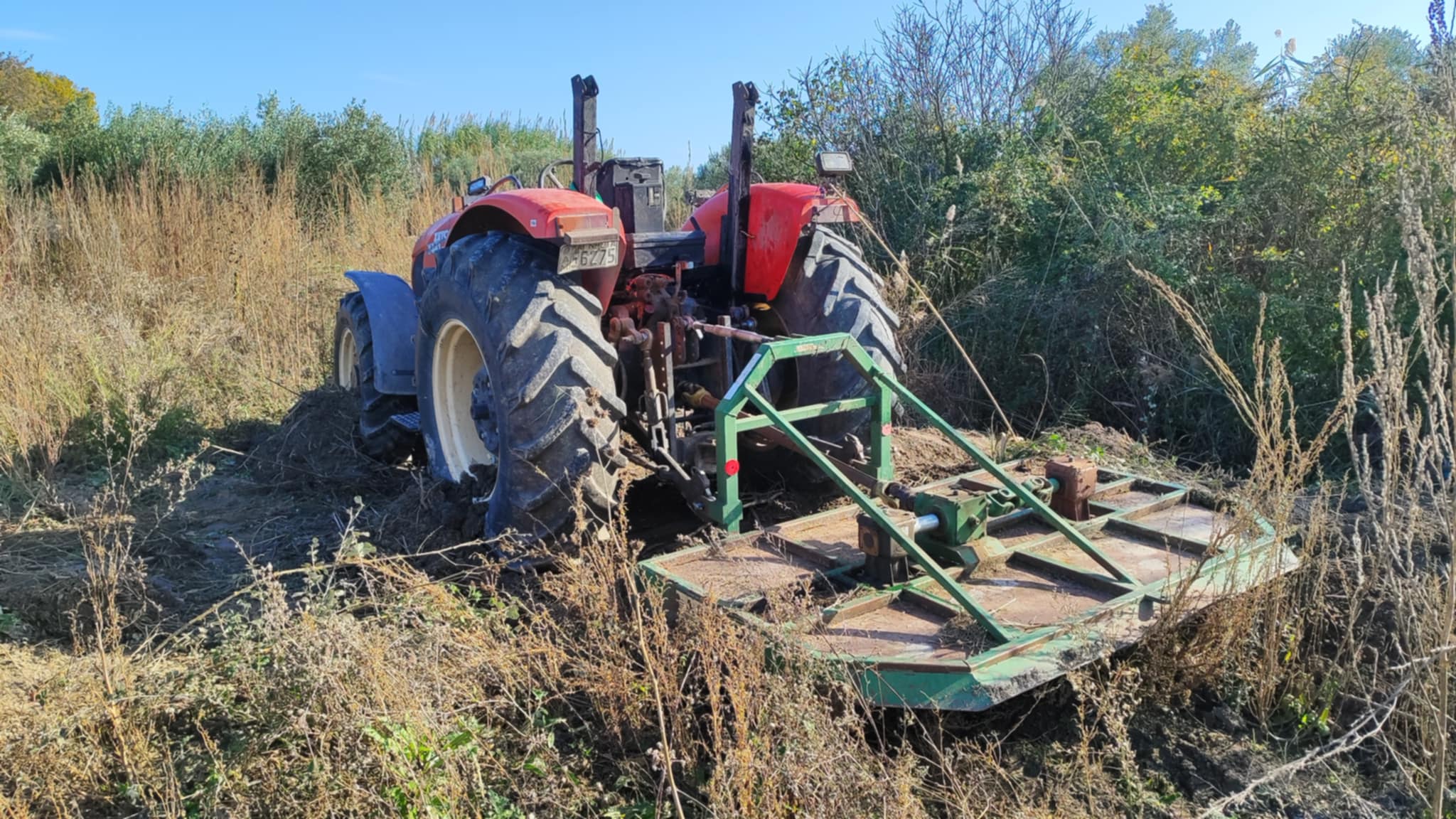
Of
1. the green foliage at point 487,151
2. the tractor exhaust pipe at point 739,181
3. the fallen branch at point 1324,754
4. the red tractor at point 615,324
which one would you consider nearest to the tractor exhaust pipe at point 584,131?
the red tractor at point 615,324

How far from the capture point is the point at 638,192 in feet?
14.2

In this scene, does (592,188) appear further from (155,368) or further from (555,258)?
(155,368)

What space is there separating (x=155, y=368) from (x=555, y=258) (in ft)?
14.5

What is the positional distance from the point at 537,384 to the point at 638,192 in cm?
126

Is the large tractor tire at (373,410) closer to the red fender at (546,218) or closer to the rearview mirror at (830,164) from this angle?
the red fender at (546,218)

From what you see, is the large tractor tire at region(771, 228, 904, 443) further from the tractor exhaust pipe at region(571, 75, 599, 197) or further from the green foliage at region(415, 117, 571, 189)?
the green foliage at region(415, 117, 571, 189)

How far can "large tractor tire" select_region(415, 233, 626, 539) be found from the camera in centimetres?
344

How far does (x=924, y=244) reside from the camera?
7.64 metres

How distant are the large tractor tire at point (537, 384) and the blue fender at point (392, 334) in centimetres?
121

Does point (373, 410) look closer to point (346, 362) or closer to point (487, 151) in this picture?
point (346, 362)

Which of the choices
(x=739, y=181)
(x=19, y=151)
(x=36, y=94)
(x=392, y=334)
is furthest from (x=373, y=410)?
(x=36, y=94)

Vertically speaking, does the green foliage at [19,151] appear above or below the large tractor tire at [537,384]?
above

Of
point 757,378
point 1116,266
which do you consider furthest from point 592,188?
point 1116,266

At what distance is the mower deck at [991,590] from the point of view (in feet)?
8.30
